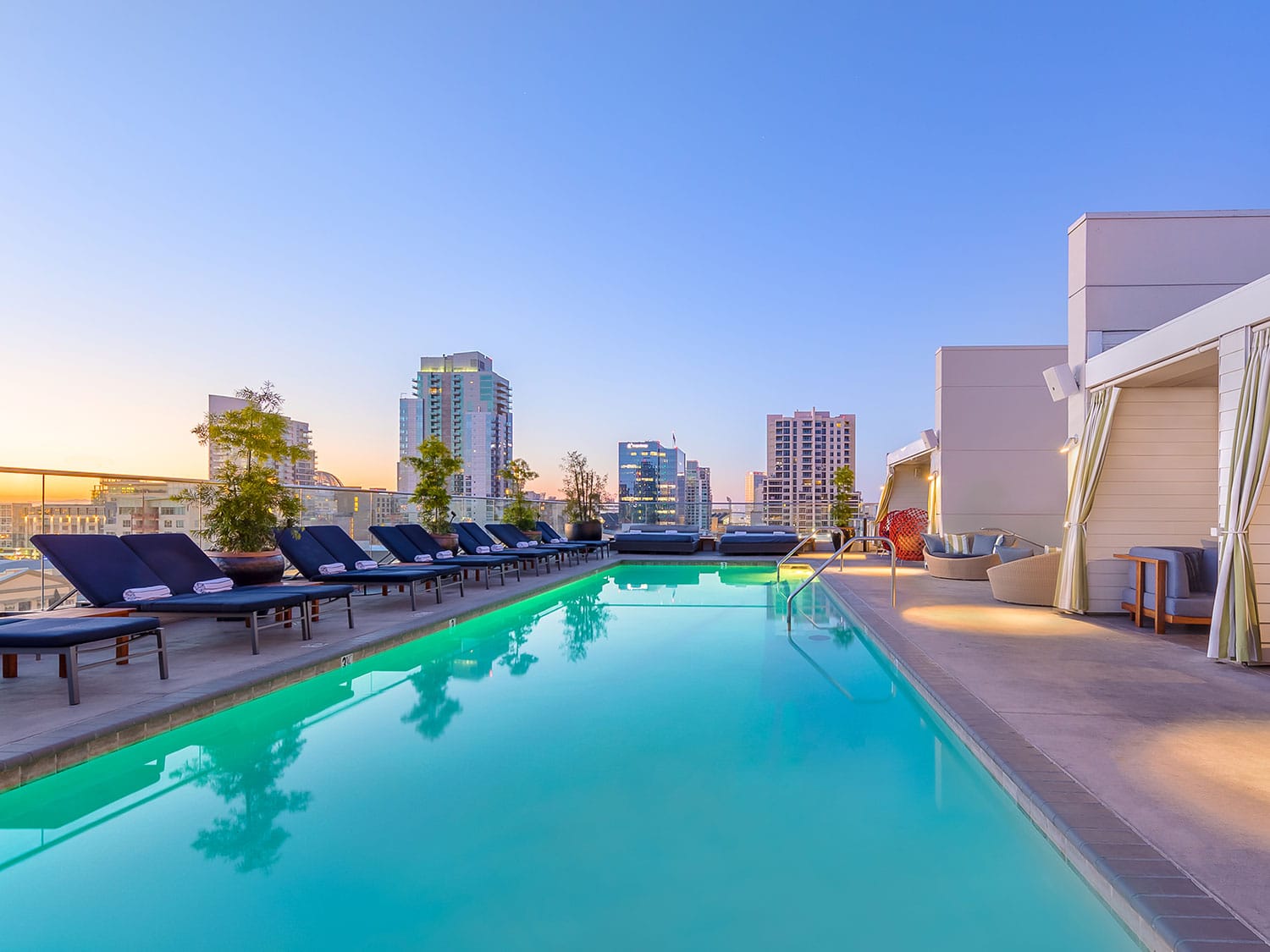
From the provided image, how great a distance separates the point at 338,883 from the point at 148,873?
2.08ft

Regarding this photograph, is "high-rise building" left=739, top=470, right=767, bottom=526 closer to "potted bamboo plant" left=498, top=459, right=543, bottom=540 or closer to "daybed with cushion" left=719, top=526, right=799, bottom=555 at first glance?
"daybed with cushion" left=719, top=526, right=799, bottom=555

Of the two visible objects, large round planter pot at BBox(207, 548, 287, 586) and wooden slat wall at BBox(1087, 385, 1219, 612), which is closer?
large round planter pot at BBox(207, 548, 287, 586)

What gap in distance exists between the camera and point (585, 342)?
21.5 metres

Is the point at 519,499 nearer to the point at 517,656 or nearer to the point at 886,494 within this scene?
the point at 517,656

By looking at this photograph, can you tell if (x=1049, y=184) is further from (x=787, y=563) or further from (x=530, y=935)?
(x=530, y=935)

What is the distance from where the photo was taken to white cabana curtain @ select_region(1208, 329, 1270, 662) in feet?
14.1

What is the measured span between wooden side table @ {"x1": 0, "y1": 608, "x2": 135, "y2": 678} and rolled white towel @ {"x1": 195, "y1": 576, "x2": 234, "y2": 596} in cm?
57

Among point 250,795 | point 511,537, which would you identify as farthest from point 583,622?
point 511,537

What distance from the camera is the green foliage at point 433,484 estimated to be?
368 inches

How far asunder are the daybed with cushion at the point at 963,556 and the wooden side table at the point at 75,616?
28.9 feet

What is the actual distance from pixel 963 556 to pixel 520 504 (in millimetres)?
7119

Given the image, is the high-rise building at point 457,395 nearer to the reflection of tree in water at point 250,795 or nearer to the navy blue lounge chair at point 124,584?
the navy blue lounge chair at point 124,584

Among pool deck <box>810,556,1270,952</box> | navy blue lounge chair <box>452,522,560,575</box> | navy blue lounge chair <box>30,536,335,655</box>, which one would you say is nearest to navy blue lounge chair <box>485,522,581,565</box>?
navy blue lounge chair <box>452,522,560,575</box>

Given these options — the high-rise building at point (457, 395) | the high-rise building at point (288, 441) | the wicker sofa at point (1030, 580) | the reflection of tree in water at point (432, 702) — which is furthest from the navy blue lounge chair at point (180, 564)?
the high-rise building at point (457, 395)
